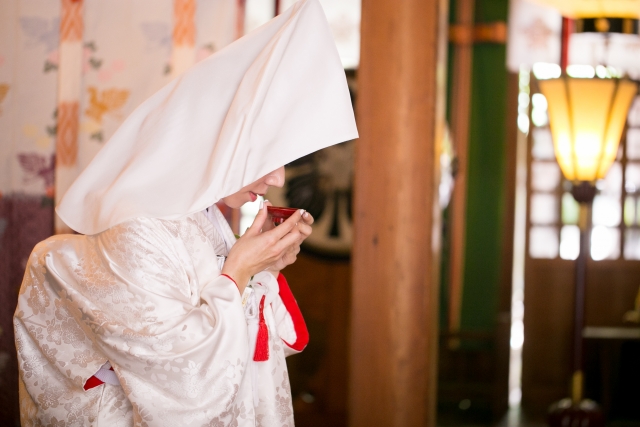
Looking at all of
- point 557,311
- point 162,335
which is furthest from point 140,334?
point 557,311

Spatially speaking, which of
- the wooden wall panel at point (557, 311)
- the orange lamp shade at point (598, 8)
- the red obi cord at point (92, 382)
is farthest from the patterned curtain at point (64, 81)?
the wooden wall panel at point (557, 311)

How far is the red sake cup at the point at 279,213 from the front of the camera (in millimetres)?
1735

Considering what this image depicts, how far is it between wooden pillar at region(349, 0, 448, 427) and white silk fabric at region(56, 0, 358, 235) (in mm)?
777

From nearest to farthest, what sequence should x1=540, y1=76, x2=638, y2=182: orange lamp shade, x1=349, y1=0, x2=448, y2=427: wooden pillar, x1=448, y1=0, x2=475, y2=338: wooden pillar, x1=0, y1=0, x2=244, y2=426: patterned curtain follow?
1. x1=349, y1=0, x2=448, y2=427: wooden pillar
2. x1=0, y1=0, x2=244, y2=426: patterned curtain
3. x1=540, y1=76, x2=638, y2=182: orange lamp shade
4. x1=448, y1=0, x2=475, y2=338: wooden pillar

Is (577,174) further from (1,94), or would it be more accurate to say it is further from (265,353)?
(1,94)

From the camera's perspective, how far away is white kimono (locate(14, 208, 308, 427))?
1485 millimetres

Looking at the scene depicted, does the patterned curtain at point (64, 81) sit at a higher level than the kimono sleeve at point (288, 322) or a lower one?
higher

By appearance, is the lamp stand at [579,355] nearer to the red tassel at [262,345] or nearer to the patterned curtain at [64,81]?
the patterned curtain at [64,81]

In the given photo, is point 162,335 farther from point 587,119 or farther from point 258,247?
point 587,119

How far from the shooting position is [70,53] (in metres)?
2.66

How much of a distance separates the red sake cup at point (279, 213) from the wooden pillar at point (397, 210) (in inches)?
29.0

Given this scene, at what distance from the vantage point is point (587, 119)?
9.50ft

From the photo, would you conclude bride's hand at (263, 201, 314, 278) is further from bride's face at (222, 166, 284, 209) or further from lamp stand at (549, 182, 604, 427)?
lamp stand at (549, 182, 604, 427)

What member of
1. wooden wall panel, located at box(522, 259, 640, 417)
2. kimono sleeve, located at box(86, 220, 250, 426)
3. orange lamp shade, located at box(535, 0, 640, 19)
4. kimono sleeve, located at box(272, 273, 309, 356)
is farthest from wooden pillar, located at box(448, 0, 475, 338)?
kimono sleeve, located at box(86, 220, 250, 426)
